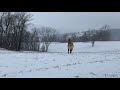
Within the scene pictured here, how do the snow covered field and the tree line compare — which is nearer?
the snow covered field

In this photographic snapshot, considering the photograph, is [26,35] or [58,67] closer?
[58,67]

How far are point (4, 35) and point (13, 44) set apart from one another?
9.51 ft

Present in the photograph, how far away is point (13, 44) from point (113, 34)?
40.0 m

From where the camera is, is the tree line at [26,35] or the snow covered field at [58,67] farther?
the tree line at [26,35]
